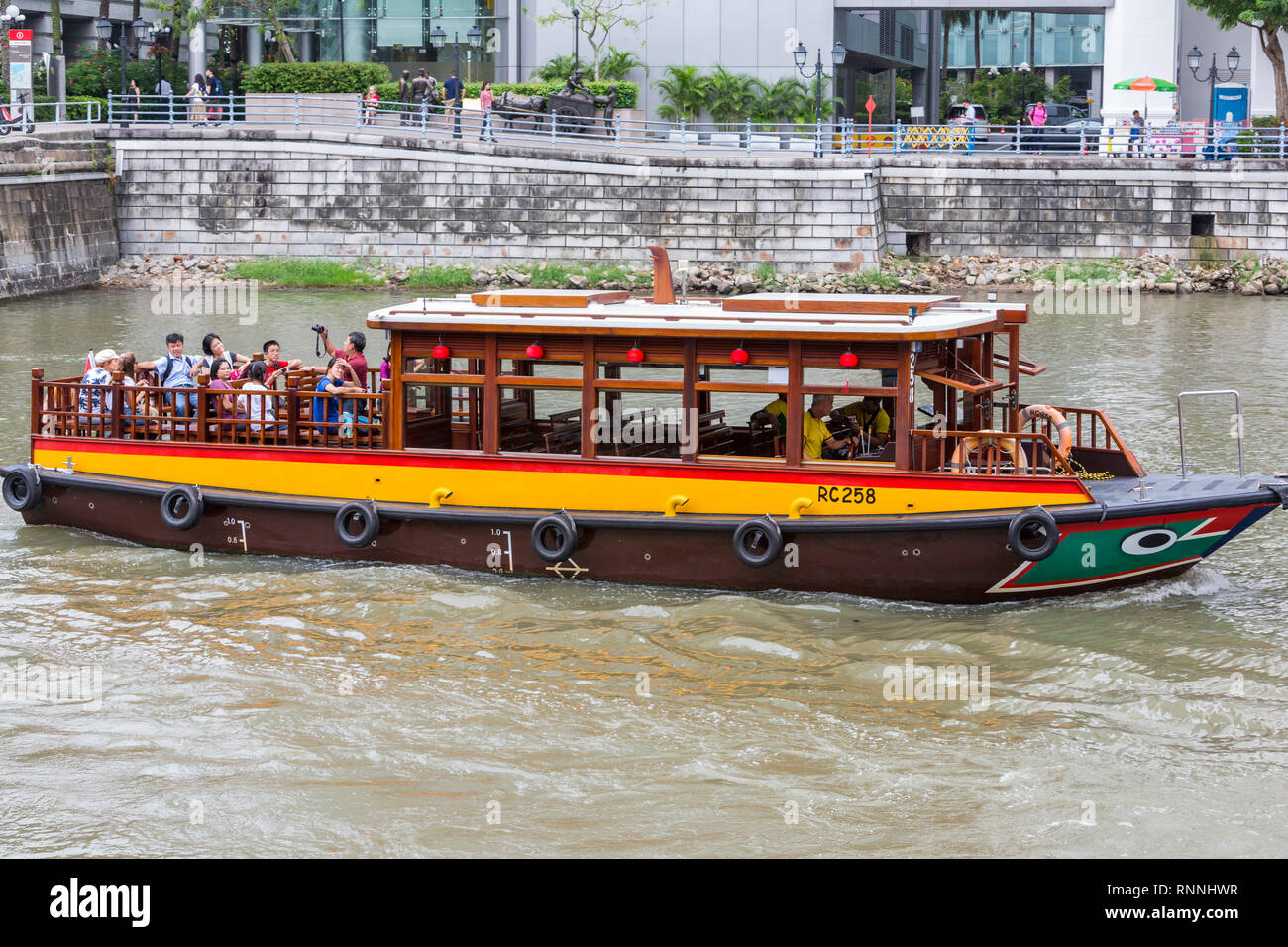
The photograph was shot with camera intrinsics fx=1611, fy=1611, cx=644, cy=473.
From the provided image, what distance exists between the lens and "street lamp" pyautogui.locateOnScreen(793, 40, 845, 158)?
108ft

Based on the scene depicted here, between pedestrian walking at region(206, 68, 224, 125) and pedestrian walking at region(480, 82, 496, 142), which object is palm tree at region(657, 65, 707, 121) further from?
pedestrian walking at region(206, 68, 224, 125)

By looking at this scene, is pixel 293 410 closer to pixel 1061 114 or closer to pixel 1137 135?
pixel 1137 135

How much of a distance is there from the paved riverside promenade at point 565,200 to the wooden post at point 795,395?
21.4 metres

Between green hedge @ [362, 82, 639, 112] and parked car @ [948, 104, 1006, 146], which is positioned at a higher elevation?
green hedge @ [362, 82, 639, 112]

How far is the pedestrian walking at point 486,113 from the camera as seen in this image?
32625 mm

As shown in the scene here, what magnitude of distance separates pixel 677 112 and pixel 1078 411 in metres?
27.6

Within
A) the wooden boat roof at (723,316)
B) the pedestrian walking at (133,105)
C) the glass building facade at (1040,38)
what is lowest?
the wooden boat roof at (723,316)

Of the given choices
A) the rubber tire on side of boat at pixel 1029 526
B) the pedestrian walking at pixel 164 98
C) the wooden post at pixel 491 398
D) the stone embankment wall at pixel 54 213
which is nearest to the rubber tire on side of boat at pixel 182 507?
the wooden post at pixel 491 398

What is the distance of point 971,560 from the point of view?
10.5 m

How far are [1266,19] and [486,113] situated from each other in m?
16.9

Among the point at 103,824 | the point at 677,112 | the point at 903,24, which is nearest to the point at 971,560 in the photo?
the point at 103,824

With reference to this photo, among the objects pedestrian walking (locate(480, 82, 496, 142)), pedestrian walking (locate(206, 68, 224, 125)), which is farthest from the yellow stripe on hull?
pedestrian walking (locate(206, 68, 224, 125))

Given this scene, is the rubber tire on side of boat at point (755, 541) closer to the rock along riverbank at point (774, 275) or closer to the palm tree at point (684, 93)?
the rock along riverbank at point (774, 275)

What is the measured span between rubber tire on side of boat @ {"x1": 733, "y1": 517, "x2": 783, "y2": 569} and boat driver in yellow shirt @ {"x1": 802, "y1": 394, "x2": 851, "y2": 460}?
0.59 meters
